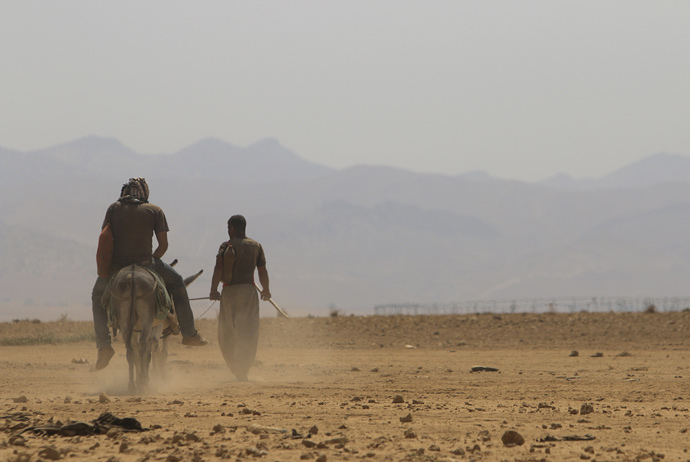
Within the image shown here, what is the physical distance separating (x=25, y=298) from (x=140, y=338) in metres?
153

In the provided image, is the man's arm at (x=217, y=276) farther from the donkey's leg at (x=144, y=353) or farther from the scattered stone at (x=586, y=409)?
the scattered stone at (x=586, y=409)

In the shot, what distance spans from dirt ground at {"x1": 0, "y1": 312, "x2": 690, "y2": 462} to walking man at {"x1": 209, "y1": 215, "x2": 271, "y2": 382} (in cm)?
45

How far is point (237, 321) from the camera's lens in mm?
14000

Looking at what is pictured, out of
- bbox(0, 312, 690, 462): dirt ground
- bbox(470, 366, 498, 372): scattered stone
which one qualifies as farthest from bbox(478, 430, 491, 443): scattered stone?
bbox(470, 366, 498, 372): scattered stone

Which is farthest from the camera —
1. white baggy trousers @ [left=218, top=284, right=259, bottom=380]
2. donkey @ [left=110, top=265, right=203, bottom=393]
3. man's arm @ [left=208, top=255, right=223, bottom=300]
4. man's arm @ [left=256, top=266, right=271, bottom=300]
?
man's arm @ [left=256, top=266, right=271, bottom=300]

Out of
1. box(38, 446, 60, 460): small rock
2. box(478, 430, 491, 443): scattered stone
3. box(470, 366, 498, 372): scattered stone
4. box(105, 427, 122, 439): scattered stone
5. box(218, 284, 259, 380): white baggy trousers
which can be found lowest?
box(38, 446, 60, 460): small rock

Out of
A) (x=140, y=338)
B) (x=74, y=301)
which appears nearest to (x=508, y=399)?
(x=140, y=338)

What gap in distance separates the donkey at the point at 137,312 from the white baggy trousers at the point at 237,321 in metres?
2.16

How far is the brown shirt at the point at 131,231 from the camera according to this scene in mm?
11945

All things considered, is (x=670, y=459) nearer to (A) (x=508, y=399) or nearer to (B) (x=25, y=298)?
(A) (x=508, y=399)

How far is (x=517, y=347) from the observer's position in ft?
73.4

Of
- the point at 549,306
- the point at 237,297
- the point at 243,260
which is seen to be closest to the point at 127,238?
the point at 243,260

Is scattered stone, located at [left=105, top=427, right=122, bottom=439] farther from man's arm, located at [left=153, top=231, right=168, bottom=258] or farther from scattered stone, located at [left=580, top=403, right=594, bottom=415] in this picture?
scattered stone, located at [left=580, top=403, right=594, bottom=415]

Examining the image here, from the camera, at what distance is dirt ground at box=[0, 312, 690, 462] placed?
290 inches
